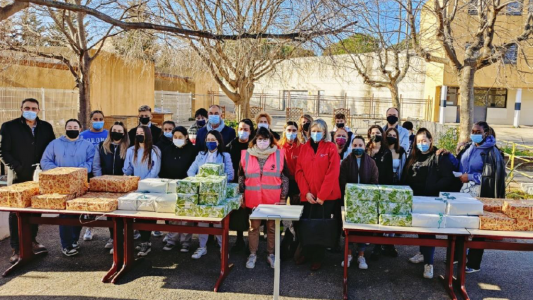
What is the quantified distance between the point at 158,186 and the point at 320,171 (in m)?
2.03

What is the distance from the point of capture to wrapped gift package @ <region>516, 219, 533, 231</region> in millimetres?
4727

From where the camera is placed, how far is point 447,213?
15.9 feet

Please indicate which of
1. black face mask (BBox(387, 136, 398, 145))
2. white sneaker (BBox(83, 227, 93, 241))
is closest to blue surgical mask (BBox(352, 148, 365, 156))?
black face mask (BBox(387, 136, 398, 145))


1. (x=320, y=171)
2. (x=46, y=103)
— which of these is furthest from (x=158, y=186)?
(x=46, y=103)

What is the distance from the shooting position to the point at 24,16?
37.6 ft

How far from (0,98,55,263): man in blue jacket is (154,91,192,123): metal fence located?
70.3 ft

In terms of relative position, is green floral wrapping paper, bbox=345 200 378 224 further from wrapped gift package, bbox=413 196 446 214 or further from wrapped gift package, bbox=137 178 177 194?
wrapped gift package, bbox=137 178 177 194

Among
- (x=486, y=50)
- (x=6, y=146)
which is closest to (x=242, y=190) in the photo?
(x=6, y=146)

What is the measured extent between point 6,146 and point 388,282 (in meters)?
5.21

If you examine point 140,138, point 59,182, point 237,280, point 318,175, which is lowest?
point 237,280

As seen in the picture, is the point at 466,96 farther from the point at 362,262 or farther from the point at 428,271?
the point at 362,262

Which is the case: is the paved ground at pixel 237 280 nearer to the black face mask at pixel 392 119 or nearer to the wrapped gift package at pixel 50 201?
the wrapped gift package at pixel 50 201

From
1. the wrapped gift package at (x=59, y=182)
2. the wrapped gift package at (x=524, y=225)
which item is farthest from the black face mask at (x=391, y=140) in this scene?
the wrapped gift package at (x=59, y=182)

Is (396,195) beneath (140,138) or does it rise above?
beneath
